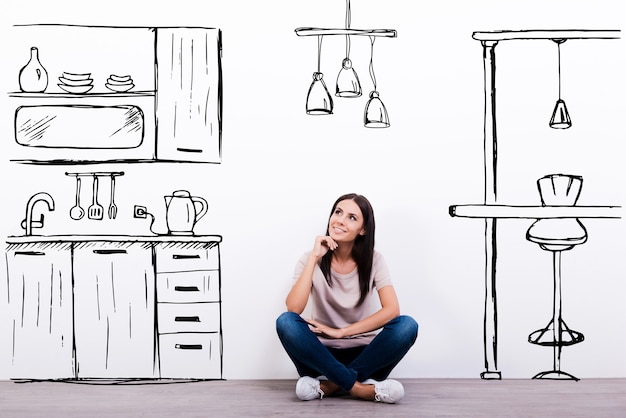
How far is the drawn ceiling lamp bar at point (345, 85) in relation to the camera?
117 inches

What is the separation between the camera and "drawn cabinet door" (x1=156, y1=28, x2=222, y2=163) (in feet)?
9.87

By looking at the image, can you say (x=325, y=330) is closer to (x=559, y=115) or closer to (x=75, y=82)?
(x=559, y=115)

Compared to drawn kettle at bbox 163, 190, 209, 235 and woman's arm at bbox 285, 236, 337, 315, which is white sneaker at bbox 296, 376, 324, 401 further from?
drawn kettle at bbox 163, 190, 209, 235

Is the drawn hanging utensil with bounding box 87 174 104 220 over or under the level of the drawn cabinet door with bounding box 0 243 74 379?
over

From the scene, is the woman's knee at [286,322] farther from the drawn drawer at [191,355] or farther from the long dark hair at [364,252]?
the drawn drawer at [191,355]

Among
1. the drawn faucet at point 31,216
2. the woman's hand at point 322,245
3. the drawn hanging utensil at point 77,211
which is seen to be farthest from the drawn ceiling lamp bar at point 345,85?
the drawn faucet at point 31,216

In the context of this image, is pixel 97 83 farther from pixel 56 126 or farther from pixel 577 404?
pixel 577 404

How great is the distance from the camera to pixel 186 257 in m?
2.99

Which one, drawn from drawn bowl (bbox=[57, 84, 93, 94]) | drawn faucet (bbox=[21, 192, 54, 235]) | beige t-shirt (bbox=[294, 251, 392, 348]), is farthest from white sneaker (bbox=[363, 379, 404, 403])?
drawn bowl (bbox=[57, 84, 93, 94])

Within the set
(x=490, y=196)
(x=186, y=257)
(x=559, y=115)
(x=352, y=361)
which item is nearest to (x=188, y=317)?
(x=186, y=257)

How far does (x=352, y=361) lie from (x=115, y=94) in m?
1.59

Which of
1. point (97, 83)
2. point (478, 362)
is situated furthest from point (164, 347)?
point (478, 362)

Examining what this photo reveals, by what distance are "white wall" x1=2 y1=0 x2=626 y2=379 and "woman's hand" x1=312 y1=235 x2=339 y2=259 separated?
24cm

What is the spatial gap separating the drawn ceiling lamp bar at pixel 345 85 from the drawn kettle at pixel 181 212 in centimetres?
67
